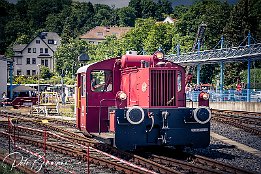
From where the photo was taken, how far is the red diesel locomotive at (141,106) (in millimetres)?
13273

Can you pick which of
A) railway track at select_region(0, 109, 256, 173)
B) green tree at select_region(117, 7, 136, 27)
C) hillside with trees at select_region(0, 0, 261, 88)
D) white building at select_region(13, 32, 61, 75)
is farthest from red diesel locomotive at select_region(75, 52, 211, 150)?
green tree at select_region(117, 7, 136, 27)

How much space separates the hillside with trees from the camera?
2404 inches

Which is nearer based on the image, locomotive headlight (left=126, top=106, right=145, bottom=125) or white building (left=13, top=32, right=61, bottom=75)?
locomotive headlight (left=126, top=106, right=145, bottom=125)

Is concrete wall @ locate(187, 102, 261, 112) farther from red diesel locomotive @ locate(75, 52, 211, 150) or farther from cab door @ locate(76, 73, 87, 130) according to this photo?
red diesel locomotive @ locate(75, 52, 211, 150)

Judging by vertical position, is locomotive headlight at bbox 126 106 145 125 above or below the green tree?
below

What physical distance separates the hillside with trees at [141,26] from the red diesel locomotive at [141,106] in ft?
33.9

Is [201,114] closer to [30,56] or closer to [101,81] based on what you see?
[101,81]

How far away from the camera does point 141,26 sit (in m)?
88.2

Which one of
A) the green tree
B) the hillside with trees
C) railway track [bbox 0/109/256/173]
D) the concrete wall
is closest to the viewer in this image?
railway track [bbox 0/109/256/173]

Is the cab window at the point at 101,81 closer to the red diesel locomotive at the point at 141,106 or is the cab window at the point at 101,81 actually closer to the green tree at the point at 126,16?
the red diesel locomotive at the point at 141,106

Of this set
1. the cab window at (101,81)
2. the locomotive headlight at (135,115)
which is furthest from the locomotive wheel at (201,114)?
the cab window at (101,81)

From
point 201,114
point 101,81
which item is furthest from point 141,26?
point 201,114

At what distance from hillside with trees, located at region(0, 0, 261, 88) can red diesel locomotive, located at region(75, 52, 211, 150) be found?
10319 mm

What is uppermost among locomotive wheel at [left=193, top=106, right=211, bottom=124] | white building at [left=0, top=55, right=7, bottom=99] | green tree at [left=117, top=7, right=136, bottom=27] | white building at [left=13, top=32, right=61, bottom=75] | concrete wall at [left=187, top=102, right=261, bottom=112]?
green tree at [left=117, top=7, right=136, bottom=27]
